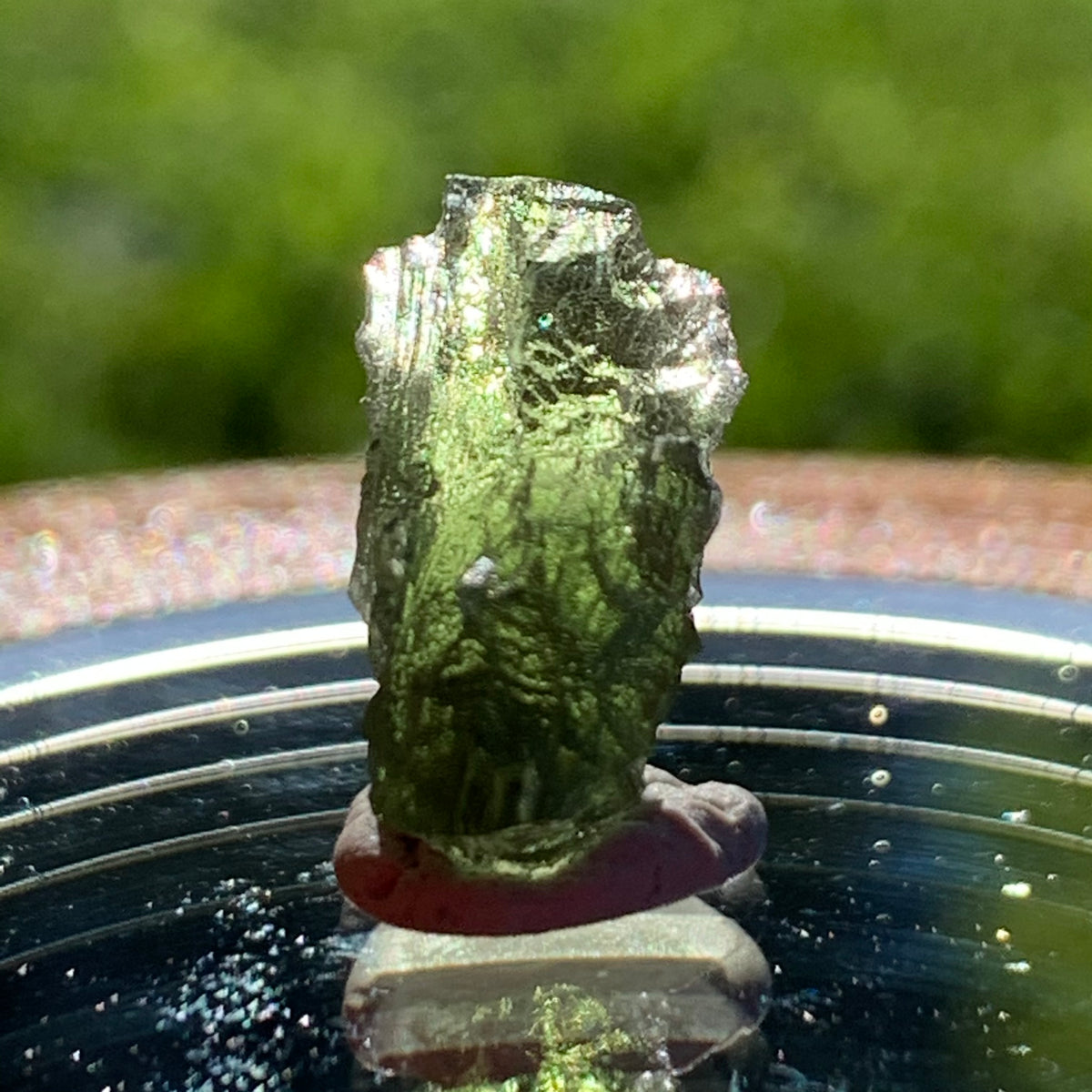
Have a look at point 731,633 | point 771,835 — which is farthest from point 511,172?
point 771,835

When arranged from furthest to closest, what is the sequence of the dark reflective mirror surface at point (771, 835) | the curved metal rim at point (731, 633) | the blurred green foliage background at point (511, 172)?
1. the blurred green foliage background at point (511, 172)
2. the curved metal rim at point (731, 633)
3. the dark reflective mirror surface at point (771, 835)

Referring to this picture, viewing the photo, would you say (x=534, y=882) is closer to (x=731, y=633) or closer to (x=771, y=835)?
(x=771, y=835)

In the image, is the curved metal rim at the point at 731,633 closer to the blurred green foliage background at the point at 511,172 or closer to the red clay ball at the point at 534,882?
the red clay ball at the point at 534,882

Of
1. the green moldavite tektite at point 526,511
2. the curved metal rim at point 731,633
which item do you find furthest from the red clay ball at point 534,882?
the curved metal rim at point 731,633

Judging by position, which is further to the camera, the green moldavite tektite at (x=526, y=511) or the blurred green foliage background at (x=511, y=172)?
the blurred green foliage background at (x=511, y=172)

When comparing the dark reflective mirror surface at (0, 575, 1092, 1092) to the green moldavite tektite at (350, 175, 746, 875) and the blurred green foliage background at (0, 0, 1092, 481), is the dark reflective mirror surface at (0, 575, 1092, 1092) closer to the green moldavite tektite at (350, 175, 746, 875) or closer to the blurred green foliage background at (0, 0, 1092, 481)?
the green moldavite tektite at (350, 175, 746, 875)

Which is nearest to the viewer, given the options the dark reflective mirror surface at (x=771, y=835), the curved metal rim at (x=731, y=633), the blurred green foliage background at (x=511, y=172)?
the dark reflective mirror surface at (x=771, y=835)

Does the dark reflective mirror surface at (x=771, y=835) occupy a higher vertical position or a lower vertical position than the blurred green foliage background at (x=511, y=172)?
lower

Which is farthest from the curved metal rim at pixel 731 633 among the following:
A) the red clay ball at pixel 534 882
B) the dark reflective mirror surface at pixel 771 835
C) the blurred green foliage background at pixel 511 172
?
the blurred green foliage background at pixel 511 172
